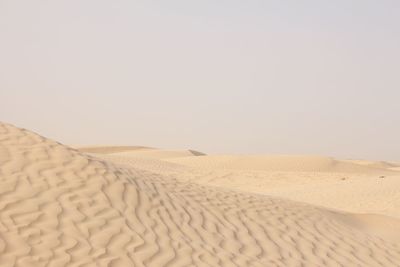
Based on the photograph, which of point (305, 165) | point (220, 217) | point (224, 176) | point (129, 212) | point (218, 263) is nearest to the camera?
point (218, 263)

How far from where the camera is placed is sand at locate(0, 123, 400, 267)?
6168 mm

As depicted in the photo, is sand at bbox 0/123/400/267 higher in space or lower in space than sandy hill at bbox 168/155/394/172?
lower

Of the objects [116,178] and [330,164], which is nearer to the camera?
[116,178]

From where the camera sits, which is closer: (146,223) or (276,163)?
→ (146,223)

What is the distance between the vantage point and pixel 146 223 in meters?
7.34

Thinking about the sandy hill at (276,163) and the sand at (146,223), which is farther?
the sandy hill at (276,163)

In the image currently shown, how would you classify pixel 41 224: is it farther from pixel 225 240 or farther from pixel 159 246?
pixel 225 240

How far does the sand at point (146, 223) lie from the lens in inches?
243

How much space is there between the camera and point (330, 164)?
35250 millimetres

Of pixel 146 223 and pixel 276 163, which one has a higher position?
pixel 276 163

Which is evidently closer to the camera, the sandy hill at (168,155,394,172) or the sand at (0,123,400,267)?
the sand at (0,123,400,267)

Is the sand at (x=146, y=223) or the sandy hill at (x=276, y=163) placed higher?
the sandy hill at (x=276, y=163)

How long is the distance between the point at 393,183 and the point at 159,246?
13.9 m

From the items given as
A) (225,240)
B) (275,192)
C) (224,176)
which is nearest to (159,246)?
(225,240)
